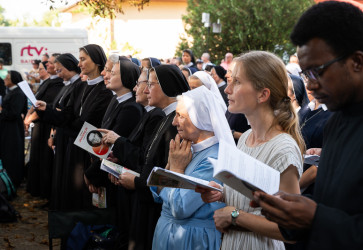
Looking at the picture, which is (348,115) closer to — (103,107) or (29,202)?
(103,107)

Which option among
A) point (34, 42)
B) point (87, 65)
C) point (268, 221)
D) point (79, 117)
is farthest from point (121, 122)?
point (34, 42)

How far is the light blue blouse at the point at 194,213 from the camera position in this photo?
335cm

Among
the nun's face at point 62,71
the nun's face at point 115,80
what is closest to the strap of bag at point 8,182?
the nun's face at point 62,71

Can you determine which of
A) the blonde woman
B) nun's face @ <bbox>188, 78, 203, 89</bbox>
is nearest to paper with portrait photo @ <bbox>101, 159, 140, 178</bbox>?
the blonde woman

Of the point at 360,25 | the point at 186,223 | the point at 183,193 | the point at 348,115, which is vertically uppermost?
the point at 360,25

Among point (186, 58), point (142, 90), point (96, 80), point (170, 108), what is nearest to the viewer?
point (170, 108)

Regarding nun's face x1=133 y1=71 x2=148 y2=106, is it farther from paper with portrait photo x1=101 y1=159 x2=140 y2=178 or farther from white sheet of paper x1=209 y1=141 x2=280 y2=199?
white sheet of paper x1=209 y1=141 x2=280 y2=199

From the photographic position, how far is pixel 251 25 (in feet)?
83.1

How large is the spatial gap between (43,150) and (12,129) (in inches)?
39.7

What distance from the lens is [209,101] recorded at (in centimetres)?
349

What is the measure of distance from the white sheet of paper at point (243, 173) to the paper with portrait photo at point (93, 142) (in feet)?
10.3

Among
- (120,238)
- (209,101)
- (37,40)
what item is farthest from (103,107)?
(37,40)

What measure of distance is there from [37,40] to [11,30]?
46.7 inches

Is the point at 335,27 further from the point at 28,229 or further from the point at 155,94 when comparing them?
the point at 28,229
